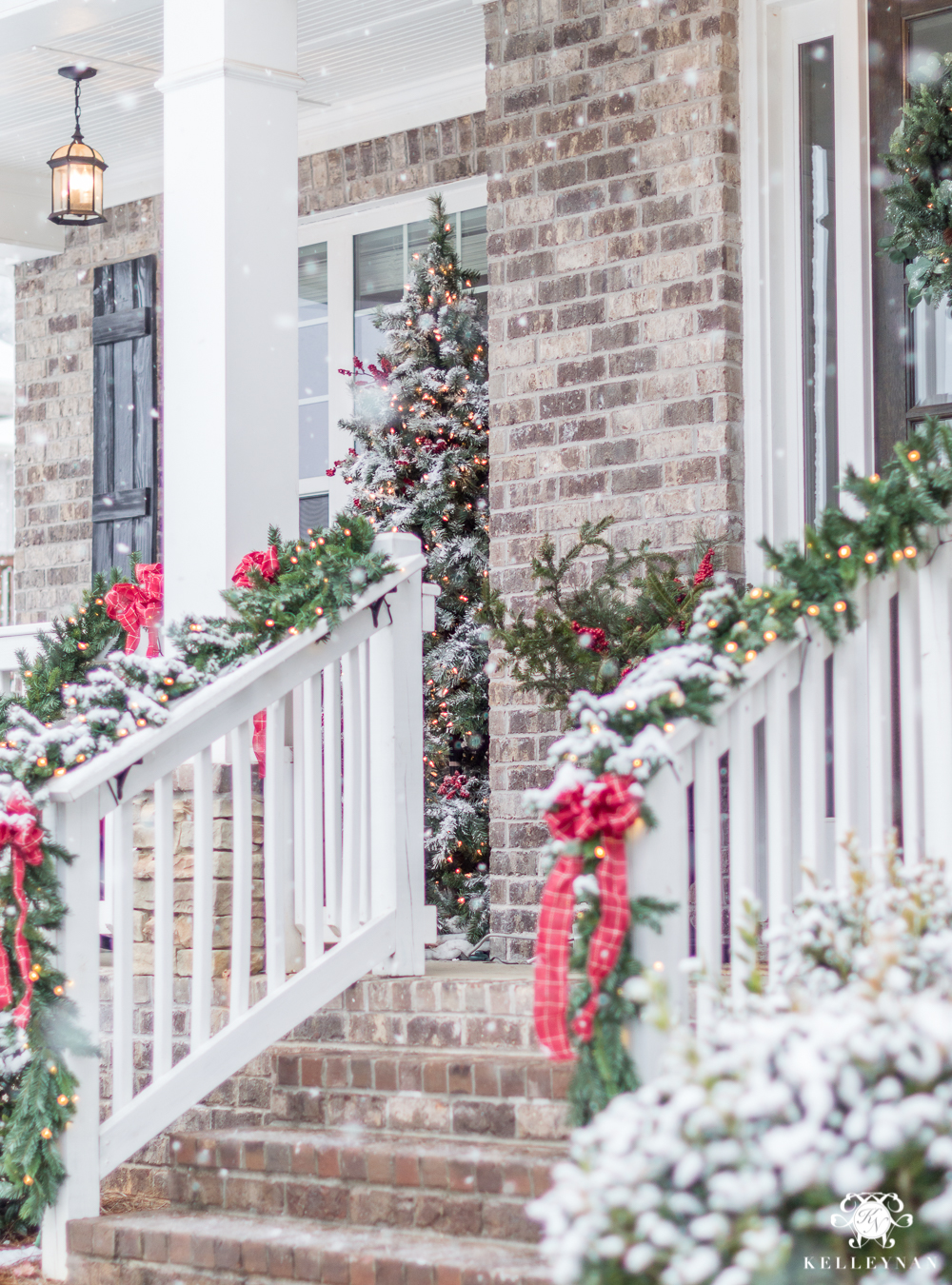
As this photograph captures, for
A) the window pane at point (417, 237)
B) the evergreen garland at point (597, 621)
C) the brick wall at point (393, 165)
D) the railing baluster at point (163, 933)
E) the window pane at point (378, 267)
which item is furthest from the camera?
the window pane at point (378, 267)

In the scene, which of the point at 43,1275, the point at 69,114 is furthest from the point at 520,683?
the point at 69,114

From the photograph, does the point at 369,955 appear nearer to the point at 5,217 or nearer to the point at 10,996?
the point at 10,996

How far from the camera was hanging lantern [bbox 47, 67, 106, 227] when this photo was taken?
715cm

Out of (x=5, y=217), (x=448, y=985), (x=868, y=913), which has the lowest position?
(x=448, y=985)

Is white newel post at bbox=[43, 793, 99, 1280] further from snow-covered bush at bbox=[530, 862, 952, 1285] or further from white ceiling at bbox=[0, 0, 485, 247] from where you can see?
white ceiling at bbox=[0, 0, 485, 247]

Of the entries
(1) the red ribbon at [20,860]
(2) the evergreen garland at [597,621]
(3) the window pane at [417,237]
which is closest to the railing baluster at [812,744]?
(2) the evergreen garland at [597,621]

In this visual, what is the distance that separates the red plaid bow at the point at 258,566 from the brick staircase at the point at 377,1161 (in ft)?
3.67

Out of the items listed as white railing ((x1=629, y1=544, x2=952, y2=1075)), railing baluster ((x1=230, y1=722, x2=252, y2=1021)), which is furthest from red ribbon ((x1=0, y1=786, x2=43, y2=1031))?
white railing ((x1=629, y1=544, x2=952, y2=1075))

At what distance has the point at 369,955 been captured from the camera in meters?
4.30

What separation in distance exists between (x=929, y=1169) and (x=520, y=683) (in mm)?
2961

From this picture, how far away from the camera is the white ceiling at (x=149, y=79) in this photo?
6305mm

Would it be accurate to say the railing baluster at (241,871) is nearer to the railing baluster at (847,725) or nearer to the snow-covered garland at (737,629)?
the snow-covered garland at (737,629)

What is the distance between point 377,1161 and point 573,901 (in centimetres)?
103

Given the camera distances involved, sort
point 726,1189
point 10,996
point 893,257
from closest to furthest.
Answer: point 726,1189 → point 10,996 → point 893,257
